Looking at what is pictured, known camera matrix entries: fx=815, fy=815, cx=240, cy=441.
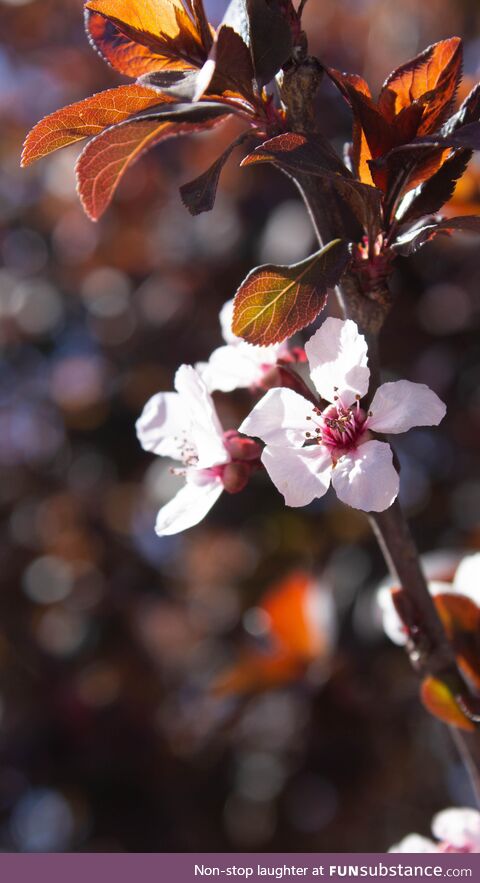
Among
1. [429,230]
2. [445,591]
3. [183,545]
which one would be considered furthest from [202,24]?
[183,545]

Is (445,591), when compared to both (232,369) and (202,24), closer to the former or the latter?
(232,369)

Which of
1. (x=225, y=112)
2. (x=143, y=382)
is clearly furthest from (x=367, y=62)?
(x=225, y=112)

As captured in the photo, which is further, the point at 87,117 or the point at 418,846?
A: the point at 418,846

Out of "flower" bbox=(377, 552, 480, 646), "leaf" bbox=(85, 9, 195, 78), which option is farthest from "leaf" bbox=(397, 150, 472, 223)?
"flower" bbox=(377, 552, 480, 646)

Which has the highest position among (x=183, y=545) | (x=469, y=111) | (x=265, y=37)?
(x=265, y=37)

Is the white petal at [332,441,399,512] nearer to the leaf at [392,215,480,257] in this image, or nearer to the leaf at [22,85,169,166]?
the leaf at [392,215,480,257]

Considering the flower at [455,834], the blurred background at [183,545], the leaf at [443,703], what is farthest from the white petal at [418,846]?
the blurred background at [183,545]

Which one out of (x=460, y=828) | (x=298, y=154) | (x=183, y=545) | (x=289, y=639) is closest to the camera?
(x=298, y=154)

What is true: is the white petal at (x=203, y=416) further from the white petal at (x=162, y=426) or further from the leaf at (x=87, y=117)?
the leaf at (x=87, y=117)
